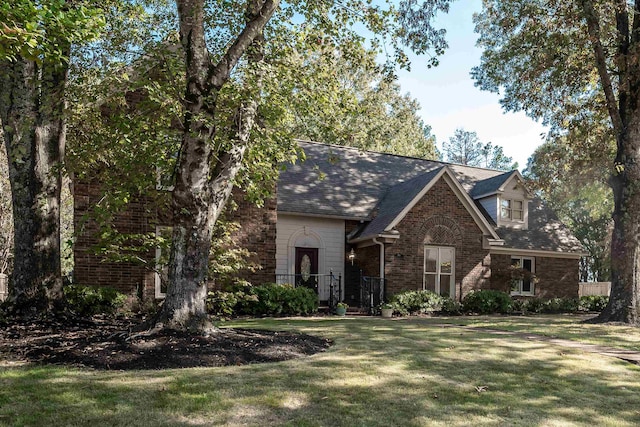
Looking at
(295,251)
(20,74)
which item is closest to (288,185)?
(295,251)

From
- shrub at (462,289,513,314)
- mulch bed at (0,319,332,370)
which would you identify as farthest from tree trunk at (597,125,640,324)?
mulch bed at (0,319,332,370)

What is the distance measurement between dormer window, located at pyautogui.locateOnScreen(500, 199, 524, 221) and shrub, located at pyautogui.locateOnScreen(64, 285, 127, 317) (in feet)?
56.7

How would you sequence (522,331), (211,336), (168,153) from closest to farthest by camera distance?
(211,336) < (168,153) < (522,331)

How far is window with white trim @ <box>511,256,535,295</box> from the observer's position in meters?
22.7

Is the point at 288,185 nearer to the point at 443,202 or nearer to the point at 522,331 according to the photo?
the point at 443,202

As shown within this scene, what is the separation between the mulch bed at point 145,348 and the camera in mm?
7023

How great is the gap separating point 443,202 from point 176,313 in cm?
1413

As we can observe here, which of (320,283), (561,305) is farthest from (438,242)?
(561,305)

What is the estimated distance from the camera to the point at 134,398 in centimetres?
538

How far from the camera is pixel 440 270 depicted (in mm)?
20547

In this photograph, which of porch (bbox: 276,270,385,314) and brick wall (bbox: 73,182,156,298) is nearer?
brick wall (bbox: 73,182,156,298)

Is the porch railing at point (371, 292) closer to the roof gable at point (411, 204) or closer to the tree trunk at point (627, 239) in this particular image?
the roof gable at point (411, 204)

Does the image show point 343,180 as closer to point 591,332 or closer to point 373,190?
point 373,190

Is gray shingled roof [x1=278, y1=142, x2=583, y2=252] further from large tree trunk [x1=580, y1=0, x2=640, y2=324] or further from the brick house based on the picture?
large tree trunk [x1=580, y1=0, x2=640, y2=324]
